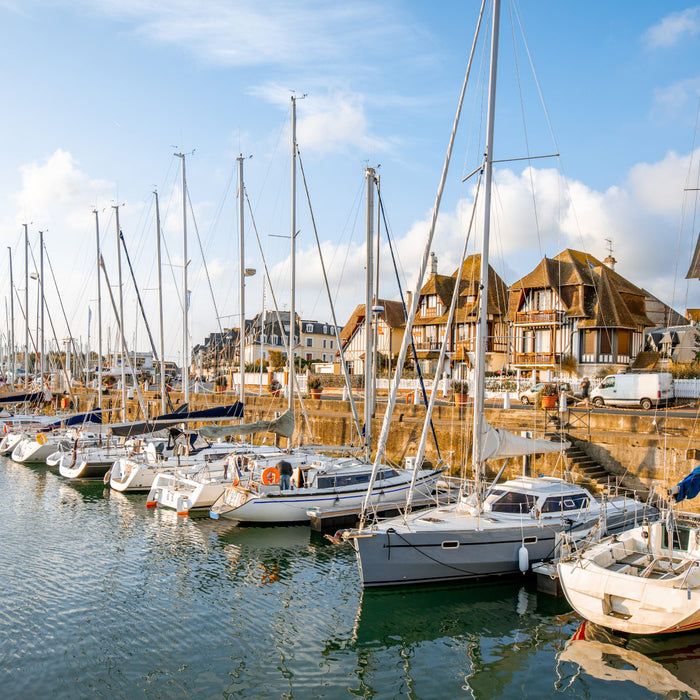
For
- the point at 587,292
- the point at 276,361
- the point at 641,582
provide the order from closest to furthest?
the point at 641,582 < the point at 587,292 < the point at 276,361

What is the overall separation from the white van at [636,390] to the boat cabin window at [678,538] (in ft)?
41.1

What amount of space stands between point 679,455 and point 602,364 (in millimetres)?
23309

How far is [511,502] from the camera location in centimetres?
1616

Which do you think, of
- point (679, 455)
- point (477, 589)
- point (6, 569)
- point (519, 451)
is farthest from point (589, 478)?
point (6, 569)

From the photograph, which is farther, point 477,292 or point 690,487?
point 477,292

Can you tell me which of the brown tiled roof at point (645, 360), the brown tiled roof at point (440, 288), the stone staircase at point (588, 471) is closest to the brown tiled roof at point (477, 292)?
the brown tiled roof at point (440, 288)

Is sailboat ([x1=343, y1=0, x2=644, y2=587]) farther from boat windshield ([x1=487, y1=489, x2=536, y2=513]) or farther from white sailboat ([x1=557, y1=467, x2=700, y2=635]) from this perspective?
white sailboat ([x1=557, y1=467, x2=700, y2=635])

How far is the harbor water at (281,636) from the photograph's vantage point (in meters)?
10.3

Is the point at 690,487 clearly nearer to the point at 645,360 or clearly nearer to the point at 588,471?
the point at 588,471

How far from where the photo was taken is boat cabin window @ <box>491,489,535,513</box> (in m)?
16.0

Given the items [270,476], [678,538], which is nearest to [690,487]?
[678,538]

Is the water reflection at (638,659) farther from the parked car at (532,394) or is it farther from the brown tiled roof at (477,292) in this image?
the brown tiled roof at (477,292)

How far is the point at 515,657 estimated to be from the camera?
37.7ft

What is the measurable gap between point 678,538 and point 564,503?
10.6 feet
